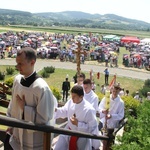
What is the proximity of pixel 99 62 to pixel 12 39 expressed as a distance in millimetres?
19435

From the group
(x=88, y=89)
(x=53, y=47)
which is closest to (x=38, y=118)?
(x=88, y=89)

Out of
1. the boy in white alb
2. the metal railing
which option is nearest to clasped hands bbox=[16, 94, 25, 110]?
the metal railing

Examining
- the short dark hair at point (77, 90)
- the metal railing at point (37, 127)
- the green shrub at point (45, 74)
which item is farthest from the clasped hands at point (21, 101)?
the green shrub at point (45, 74)

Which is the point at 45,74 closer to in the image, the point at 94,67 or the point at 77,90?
the point at 94,67

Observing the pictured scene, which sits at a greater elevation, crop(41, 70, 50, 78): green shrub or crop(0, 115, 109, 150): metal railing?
crop(0, 115, 109, 150): metal railing

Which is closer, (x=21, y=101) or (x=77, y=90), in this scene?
(x=21, y=101)

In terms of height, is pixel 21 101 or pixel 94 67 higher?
pixel 21 101

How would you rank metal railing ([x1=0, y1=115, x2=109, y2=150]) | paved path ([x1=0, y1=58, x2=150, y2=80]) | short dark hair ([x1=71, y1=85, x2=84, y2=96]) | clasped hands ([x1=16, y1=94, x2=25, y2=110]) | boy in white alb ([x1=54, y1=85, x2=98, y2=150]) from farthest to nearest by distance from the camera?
paved path ([x1=0, y1=58, x2=150, y2=80]), boy in white alb ([x1=54, y1=85, x2=98, y2=150]), short dark hair ([x1=71, y1=85, x2=84, y2=96]), clasped hands ([x1=16, y1=94, x2=25, y2=110]), metal railing ([x1=0, y1=115, x2=109, y2=150])

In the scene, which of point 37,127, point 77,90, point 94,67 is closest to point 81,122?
point 77,90

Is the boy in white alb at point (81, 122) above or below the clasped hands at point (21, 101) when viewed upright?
below

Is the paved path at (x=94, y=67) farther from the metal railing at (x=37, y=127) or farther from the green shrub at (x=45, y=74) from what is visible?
the metal railing at (x=37, y=127)

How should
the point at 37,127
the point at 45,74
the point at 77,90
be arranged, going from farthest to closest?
the point at 45,74, the point at 77,90, the point at 37,127

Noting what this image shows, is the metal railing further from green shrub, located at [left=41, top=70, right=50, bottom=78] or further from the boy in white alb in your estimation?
green shrub, located at [left=41, top=70, right=50, bottom=78]

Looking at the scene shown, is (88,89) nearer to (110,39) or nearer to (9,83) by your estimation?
(9,83)
